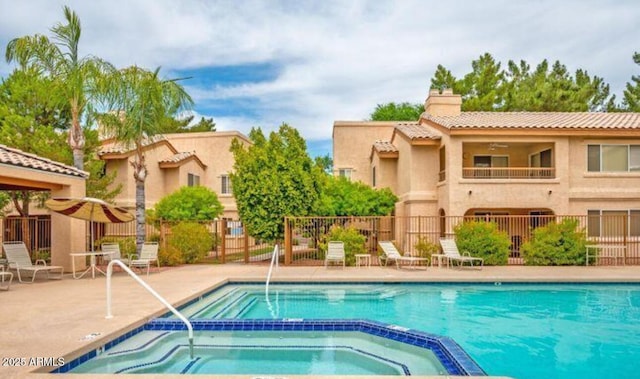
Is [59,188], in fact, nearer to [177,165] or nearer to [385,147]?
[177,165]

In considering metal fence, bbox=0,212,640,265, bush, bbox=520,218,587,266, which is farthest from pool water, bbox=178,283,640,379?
metal fence, bbox=0,212,640,265

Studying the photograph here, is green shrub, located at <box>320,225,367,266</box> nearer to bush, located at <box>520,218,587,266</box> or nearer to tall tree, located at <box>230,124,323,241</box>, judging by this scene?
tall tree, located at <box>230,124,323,241</box>

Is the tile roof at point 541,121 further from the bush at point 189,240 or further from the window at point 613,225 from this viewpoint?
the bush at point 189,240

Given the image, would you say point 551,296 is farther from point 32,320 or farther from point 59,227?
point 59,227

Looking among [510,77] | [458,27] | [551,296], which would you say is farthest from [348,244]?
[510,77]

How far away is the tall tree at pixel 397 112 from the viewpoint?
51622mm

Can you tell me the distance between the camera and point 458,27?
69.6 feet

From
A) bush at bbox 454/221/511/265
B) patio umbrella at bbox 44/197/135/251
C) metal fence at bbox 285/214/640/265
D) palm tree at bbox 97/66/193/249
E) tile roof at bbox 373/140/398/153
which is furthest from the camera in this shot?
tile roof at bbox 373/140/398/153

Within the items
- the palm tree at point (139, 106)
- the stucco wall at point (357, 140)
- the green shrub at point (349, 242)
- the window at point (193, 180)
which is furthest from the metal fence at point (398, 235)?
the stucco wall at point (357, 140)

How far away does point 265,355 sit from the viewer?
7.60 metres

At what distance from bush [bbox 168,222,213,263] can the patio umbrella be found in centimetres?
435

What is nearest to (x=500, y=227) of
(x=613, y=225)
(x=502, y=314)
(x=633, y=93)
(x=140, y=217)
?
(x=613, y=225)

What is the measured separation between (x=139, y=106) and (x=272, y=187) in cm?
575

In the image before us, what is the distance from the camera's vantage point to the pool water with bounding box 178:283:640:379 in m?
7.64
